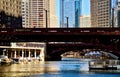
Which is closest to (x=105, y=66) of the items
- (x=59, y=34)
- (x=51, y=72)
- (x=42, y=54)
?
(x=59, y=34)

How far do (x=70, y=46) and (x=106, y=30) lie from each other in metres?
81.3

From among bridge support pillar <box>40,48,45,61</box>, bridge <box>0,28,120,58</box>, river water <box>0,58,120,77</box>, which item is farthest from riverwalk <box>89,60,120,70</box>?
bridge support pillar <box>40,48,45,61</box>

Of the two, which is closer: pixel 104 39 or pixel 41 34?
pixel 41 34

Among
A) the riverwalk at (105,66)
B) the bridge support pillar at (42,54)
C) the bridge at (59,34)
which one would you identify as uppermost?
the bridge at (59,34)

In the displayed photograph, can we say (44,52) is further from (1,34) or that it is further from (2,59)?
(1,34)

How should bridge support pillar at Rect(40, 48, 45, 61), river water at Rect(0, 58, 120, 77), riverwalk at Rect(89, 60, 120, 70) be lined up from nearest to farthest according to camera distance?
river water at Rect(0, 58, 120, 77) < riverwalk at Rect(89, 60, 120, 70) < bridge support pillar at Rect(40, 48, 45, 61)

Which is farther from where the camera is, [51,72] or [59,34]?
[59,34]

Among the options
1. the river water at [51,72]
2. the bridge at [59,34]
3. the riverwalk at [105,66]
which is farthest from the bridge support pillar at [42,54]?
the riverwalk at [105,66]

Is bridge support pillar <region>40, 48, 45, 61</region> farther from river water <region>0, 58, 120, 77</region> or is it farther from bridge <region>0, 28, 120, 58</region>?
river water <region>0, 58, 120, 77</region>

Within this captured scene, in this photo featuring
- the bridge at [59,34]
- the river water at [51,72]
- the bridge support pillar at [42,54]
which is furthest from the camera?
the bridge support pillar at [42,54]

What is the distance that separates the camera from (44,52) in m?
190

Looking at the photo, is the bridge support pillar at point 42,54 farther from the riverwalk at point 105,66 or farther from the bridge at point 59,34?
the riverwalk at point 105,66

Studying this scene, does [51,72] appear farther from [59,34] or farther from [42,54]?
[42,54]

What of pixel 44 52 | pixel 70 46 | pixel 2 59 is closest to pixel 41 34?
pixel 2 59
